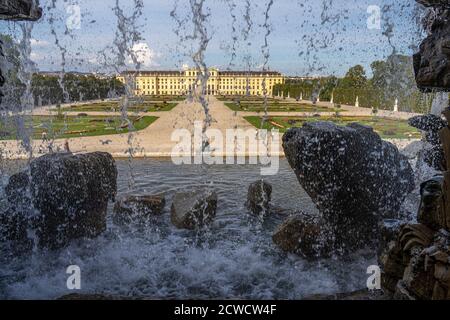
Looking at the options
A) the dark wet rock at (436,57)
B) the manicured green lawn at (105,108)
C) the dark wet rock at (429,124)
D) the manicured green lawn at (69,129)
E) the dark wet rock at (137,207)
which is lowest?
the dark wet rock at (137,207)

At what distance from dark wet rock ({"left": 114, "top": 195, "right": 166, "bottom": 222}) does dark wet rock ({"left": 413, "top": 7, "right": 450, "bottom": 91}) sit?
183 inches

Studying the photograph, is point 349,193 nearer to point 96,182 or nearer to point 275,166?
point 96,182

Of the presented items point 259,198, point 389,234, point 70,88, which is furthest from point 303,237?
point 70,88

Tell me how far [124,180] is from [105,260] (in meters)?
4.07

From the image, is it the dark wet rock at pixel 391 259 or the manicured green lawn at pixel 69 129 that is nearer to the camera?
the dark wet rock at pixel 391 259

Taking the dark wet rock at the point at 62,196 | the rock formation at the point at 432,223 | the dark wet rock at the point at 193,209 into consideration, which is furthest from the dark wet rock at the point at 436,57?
the dark wet rock at the point at 62,196

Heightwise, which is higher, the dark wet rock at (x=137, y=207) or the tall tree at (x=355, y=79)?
the tall tree at (x=355, y=79)

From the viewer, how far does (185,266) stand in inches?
180

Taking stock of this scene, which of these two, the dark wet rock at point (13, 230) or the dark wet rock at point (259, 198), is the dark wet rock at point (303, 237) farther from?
the dark wet rock at point (13, 230)

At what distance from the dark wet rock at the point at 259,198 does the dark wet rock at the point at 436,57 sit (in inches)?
168

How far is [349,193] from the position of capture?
4.81 m

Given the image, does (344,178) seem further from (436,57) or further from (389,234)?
(436,57)

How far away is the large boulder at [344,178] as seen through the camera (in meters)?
4.76

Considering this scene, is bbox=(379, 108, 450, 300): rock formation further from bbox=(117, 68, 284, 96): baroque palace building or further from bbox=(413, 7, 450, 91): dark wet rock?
bbox=(117, 68, 284, 96): baroque palace building
